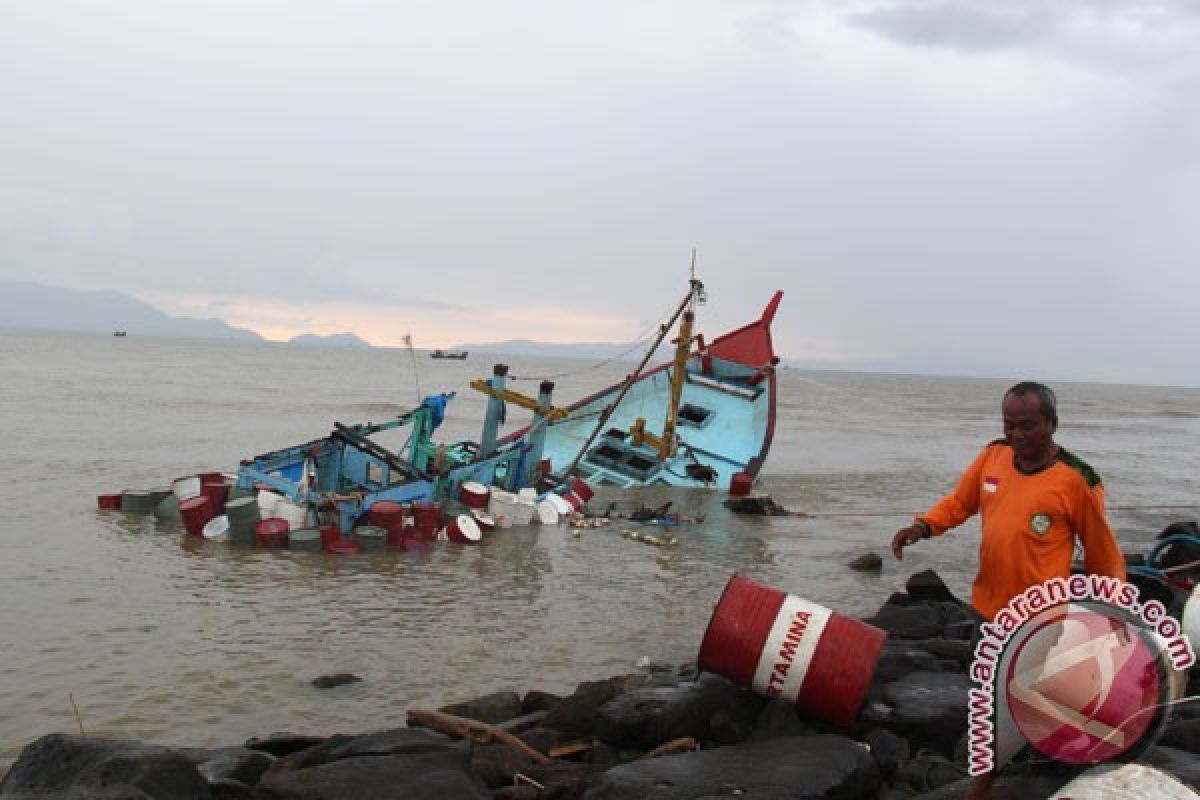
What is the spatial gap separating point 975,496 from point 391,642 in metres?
5.52

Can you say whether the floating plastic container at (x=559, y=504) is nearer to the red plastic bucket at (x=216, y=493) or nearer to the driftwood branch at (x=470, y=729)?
the red plastic bucket at (x=216, y=493)

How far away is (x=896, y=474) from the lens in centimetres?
2594

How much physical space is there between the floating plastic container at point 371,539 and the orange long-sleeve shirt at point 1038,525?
8.80 meters

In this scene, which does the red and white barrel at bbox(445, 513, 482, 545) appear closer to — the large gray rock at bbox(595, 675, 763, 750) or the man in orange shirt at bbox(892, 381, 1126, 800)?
the large gray rock at bbox(595, 675, 763, 750)

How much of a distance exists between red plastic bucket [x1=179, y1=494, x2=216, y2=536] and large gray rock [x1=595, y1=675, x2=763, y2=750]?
8727 mm

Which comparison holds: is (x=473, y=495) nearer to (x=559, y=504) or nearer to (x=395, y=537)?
(x=559, y=504)

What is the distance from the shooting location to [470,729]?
5.25 metres

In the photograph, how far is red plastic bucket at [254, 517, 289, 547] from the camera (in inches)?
453

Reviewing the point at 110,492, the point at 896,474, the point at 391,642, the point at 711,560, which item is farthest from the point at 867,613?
the point at 896,474

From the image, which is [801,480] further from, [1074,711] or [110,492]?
[1074,711]

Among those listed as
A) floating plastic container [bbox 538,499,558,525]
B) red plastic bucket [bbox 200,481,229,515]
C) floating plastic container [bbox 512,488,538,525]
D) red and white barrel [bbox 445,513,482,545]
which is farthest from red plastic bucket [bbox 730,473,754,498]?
red plastic bucket [bbox 200,481,229,515]

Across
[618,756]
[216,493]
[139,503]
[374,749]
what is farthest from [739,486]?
[374,749]

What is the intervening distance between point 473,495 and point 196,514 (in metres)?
3.93

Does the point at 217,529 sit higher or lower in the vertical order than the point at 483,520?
lower
